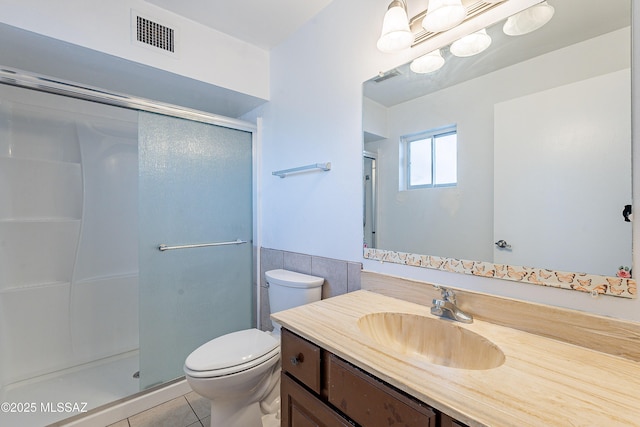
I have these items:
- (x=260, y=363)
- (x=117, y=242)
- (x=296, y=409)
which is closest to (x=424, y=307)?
(x=296, y=409)

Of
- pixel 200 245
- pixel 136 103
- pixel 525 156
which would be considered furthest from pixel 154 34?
pixel 525 156

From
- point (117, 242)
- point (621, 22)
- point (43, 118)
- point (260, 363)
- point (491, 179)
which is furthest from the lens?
point (117, 242)

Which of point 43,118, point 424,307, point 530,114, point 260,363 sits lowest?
point 260,363

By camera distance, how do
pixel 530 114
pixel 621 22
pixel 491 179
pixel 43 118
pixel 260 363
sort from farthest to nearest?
pixel 43 118
pixel 260 363
pixel 491 179
pixel 530 114
pixel 621 22

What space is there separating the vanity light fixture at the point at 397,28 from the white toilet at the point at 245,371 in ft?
3.96

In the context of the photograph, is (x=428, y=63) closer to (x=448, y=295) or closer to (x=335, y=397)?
(x=448, y=295)

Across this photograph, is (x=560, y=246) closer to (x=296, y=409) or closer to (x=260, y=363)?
(x=296, y=409)

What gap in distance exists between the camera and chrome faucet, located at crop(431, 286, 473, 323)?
942 millimetres

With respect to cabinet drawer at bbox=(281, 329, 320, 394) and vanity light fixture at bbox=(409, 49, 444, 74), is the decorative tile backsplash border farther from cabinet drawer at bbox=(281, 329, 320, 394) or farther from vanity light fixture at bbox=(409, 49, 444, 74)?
vanity light fixture at bbox=(409, 49, 444, 74)

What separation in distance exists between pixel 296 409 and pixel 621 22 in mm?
1523

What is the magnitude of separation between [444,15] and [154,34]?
1560 mm

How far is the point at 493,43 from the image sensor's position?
0.97 m

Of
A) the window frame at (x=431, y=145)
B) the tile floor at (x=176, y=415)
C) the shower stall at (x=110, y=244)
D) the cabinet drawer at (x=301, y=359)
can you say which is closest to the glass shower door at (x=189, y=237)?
the shower stall at (x=110, y=244)

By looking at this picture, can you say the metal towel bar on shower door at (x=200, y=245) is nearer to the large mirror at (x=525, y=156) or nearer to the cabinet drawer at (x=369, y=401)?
the large mirror at (x=525, y=156)
